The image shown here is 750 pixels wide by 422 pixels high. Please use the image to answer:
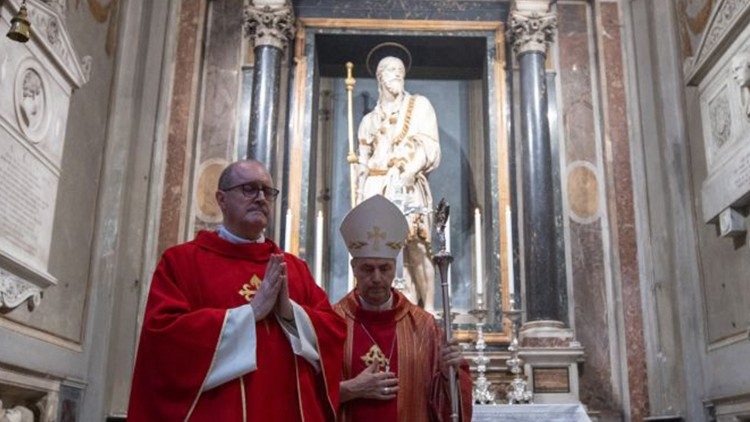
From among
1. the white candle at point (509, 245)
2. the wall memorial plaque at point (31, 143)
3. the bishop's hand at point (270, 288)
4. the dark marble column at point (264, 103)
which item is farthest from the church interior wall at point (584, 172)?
the bishop's hand at point (270, 288)

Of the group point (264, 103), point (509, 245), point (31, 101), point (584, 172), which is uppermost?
point (264, 103)

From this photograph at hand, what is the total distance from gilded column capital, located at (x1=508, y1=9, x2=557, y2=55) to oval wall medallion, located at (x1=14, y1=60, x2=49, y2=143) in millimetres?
4025

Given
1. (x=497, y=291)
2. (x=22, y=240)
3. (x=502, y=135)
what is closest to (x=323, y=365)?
(x=22, y=240)

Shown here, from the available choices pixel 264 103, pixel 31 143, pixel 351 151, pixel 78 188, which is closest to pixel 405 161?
pixel 351 151

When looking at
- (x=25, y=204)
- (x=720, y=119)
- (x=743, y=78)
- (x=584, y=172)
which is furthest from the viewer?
(x=584, y=172)

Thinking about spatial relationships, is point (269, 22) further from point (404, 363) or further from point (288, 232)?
point (404, 363)

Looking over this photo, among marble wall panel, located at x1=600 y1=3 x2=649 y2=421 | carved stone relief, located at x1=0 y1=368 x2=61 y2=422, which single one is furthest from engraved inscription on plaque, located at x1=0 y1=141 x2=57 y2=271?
marble wall panel, located at x1=600 y1=3 x2=649 y2=421

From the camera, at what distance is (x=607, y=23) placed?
7.26 metres

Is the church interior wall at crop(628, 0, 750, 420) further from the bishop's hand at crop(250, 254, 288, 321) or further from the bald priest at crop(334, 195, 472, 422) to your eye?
the bishop's hand at crop(250, 254, 288, 321)

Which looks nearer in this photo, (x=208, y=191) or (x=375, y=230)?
(x=375, y=230)

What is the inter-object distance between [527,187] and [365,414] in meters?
3.92

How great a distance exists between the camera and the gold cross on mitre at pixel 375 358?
3.25 metres

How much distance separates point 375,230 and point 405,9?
4682mm

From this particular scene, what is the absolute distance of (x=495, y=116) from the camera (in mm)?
7246
